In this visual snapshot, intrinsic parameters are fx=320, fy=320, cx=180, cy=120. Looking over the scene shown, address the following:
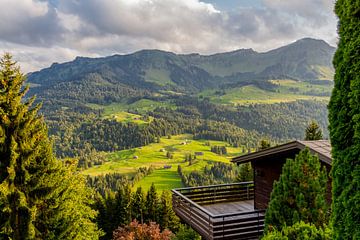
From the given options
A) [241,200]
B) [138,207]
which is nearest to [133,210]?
[138,207]

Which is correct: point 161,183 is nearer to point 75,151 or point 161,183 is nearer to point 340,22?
point 75,151

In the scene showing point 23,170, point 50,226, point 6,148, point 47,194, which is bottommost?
point 50,226

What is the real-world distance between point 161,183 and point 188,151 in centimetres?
4801

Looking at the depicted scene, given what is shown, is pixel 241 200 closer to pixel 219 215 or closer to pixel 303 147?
pixel 219 215

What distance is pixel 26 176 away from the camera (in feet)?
45.5

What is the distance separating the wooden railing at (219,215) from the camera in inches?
431

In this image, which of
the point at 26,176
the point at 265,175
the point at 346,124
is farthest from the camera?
the point at 265,175

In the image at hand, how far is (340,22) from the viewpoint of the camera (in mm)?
4879

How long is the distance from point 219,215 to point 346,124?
6843 millimetres

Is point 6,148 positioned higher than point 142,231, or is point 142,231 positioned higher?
point 6,148

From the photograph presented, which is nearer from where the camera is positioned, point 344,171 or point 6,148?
point 344,171

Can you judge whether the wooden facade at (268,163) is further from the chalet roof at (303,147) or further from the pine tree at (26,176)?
the pine tree at (26,176)

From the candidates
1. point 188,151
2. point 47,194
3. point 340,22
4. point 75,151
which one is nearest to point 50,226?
point 47,194

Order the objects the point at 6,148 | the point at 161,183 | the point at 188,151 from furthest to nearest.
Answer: the point at 188,151 → the point at 161,183 → the point at 6,148
